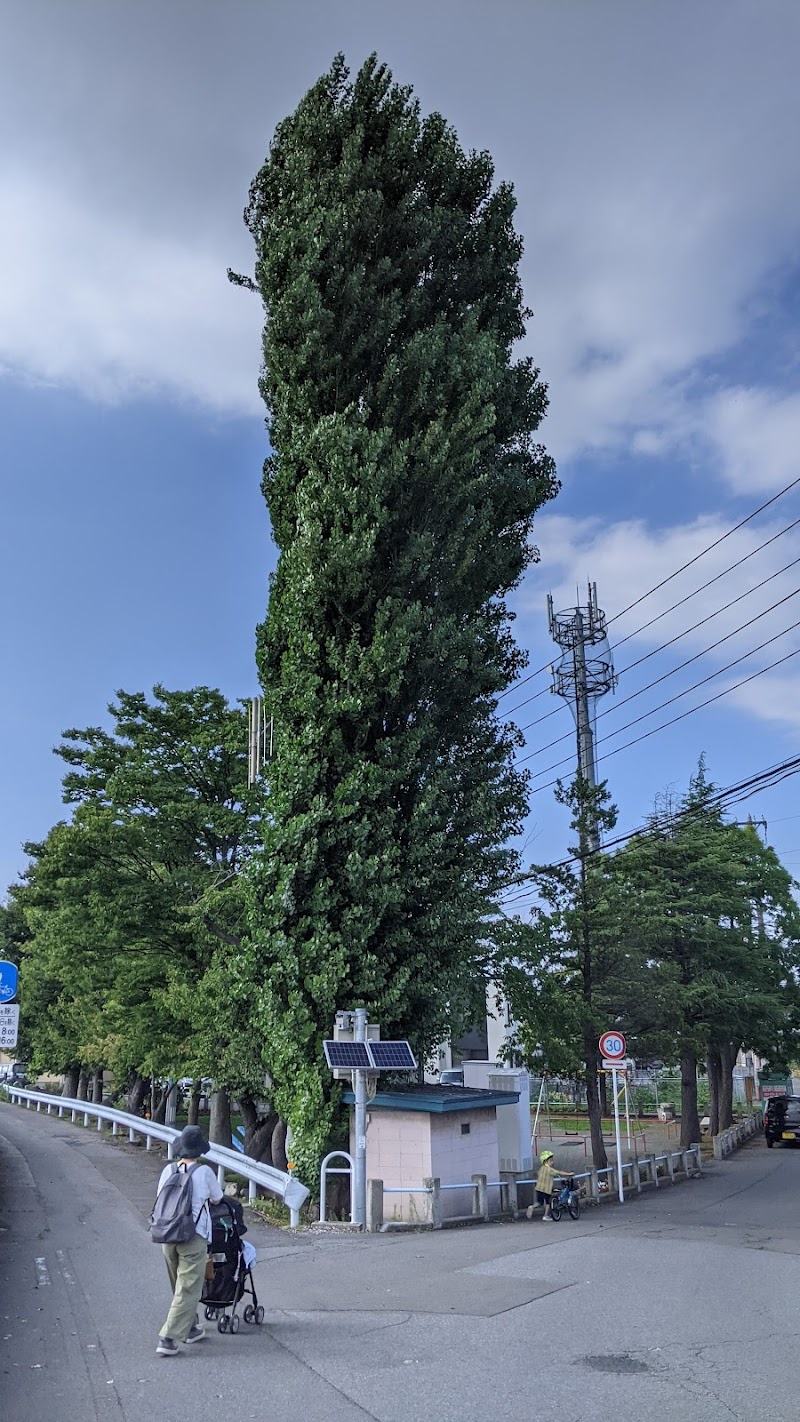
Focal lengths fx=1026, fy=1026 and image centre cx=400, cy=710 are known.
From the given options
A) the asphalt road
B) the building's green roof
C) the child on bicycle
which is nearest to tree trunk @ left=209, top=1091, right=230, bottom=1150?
the building's green roof

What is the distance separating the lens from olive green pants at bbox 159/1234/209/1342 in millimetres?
7711

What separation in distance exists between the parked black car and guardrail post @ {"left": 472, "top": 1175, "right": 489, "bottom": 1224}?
24.7 m

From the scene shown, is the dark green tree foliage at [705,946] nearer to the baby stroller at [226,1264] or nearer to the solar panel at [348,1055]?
the solar panel at [348,1055]

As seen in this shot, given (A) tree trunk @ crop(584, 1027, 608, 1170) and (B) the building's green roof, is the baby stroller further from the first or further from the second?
(A) tree trunk @ crop(584, 1027, 608, 1170)

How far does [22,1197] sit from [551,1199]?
894 cm

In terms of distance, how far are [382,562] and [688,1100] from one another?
2205 centimetres

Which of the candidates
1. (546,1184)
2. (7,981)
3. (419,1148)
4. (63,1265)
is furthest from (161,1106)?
(63,1265)

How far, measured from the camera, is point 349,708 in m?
17.6

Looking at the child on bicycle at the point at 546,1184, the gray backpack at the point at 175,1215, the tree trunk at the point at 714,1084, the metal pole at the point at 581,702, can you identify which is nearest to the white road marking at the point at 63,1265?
the gray backpack at the point at 175,1215

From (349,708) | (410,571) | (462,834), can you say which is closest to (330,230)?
(410,571)

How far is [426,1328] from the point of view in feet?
28.0

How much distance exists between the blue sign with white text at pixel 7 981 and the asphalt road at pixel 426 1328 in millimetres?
3038

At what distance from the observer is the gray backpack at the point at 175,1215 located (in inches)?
304

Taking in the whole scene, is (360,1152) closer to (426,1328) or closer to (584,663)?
(426,1328)
